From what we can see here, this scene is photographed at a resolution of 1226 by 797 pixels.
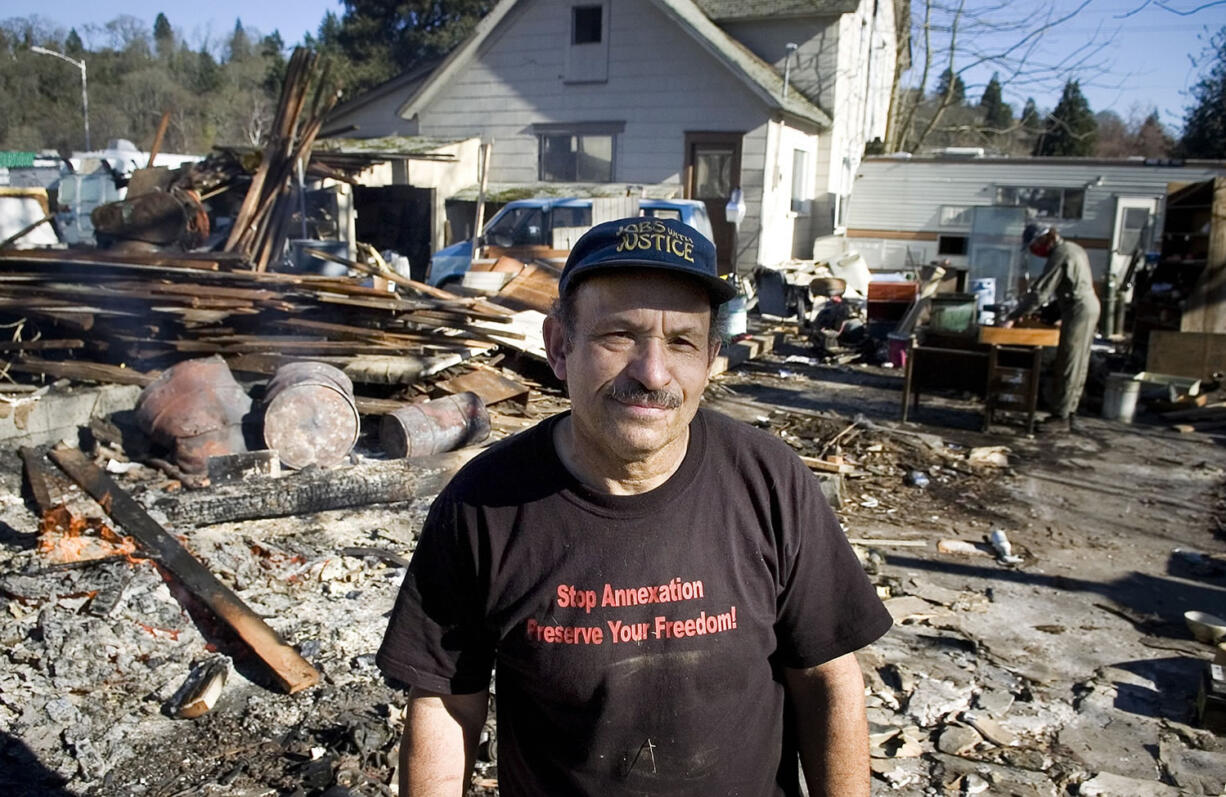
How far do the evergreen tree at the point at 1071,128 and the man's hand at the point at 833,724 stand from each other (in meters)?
41.4

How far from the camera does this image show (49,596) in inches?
183

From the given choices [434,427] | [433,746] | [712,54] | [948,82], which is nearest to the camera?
[433,746]

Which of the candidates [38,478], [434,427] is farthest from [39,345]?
[434,427]

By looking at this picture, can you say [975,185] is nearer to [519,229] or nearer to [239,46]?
[519,229]

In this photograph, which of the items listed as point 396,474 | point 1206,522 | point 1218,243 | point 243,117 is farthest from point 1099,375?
point 243,117

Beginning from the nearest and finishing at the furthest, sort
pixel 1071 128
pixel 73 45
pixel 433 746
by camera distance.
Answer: pixel 433 746
pixel 1071 128
pixel 73 45

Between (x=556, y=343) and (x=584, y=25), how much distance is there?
21.3 m

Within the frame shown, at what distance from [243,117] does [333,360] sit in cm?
5033

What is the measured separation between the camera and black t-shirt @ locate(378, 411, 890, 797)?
170 cm

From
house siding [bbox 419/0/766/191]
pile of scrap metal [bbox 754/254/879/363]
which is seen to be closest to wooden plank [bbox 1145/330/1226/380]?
pile of scrap metal [bbox 754/254/879/363]

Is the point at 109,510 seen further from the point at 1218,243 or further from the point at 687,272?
the point at 1218,243

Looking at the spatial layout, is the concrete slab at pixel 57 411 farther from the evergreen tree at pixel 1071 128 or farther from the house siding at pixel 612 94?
the evergreen tree at pixel 1071 128

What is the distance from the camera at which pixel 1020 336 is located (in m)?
9.44

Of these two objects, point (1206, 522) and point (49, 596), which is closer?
point (49, 596)
